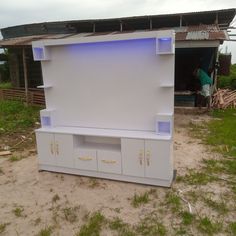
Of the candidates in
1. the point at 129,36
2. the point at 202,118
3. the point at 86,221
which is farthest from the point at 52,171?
the point at 202,118

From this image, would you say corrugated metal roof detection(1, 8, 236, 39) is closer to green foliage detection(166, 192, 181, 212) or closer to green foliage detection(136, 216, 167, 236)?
green foliage detection(166, 192, 181, 212)

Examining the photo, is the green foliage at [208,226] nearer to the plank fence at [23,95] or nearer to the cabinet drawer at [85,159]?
the cabinet drawer at [85,159]

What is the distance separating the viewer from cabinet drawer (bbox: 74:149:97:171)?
4887 mm

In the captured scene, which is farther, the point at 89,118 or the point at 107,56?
the point at 89,118

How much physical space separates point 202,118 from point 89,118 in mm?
5271

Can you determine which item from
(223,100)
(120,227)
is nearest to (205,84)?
(223,100)

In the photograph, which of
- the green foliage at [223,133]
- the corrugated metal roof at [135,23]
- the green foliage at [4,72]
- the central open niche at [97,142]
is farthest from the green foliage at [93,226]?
the green foliage at [4,72]

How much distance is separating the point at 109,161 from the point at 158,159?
2.96 ft

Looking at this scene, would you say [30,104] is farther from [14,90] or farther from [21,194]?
[21,194]

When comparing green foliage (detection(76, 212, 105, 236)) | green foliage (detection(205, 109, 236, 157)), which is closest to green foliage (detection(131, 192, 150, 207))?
green foliage (detection(76, 212, 105, 236))

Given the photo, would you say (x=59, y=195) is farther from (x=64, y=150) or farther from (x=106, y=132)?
(x=106, y=132)

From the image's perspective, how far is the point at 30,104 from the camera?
1130 centimetres

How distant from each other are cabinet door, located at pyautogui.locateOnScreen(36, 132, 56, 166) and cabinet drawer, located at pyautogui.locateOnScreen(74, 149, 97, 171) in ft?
1.71

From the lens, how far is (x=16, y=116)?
9586 mm
